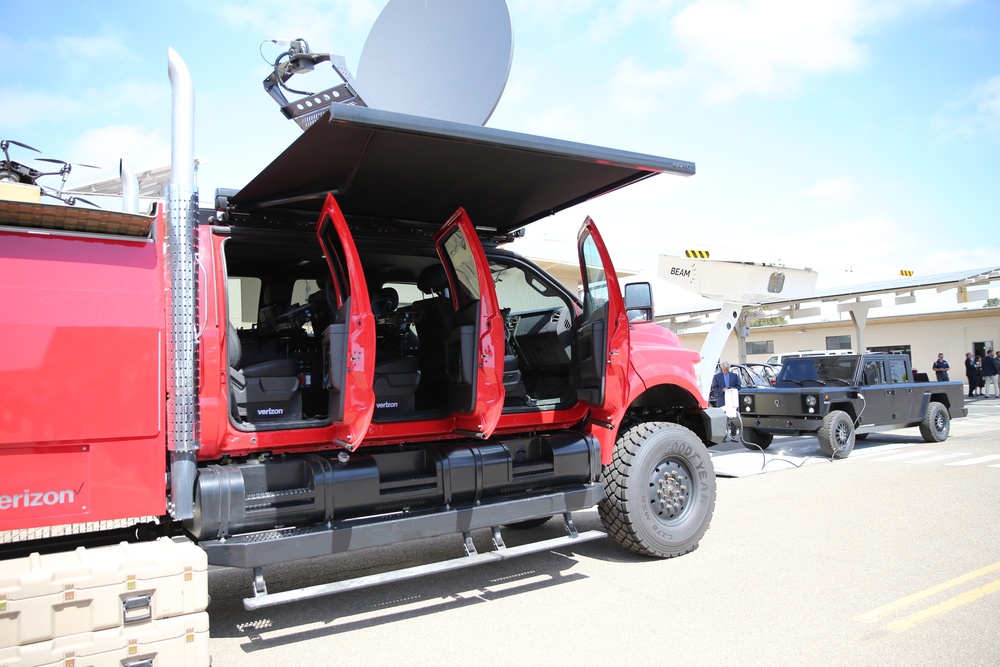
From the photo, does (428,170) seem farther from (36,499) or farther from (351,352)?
(36,499)

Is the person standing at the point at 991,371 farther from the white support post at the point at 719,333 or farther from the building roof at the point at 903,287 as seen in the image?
the white support post at the point at 719,333

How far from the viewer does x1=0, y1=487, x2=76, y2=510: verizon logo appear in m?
3.26

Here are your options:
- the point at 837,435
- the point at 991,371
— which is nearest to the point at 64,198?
the point at 837,435

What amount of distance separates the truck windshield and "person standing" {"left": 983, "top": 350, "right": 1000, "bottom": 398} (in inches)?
621

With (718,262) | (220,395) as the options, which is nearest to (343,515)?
(220,395)

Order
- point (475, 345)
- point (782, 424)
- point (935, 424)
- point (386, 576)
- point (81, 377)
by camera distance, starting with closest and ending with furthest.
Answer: point (81, 377), point (386, 576), point (475, 345), point (782, 424), point (935, 424)

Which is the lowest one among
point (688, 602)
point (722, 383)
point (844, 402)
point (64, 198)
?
point (688, 602)

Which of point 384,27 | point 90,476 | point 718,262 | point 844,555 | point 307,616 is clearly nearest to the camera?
point 90,476

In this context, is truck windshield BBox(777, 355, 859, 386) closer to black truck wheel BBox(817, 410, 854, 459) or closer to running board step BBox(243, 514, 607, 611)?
black truck wheel BBox(817, 410, 854, 459)

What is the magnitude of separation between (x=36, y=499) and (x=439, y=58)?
4435 mm

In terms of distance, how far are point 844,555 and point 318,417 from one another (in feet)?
13.3

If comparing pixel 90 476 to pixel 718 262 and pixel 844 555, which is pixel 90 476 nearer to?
pixel 844 555

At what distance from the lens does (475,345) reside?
15.1 ft

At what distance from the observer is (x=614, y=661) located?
3.64 metres
